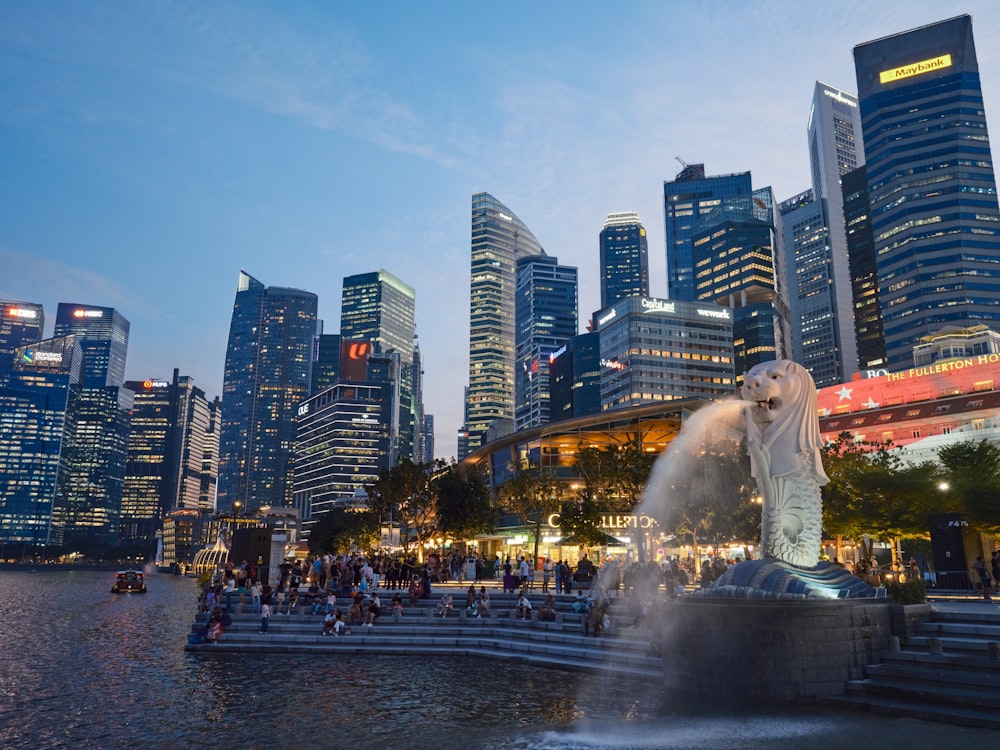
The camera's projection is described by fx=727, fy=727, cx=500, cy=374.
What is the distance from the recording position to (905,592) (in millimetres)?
18875

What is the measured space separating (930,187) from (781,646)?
197542 mm

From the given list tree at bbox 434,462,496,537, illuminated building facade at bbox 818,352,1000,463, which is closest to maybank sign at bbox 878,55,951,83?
illuminated building facade at bbox 818,352,1000,463

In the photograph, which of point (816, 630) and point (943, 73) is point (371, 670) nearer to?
point (816, 630)

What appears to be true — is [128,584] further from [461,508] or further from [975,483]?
[975,483]

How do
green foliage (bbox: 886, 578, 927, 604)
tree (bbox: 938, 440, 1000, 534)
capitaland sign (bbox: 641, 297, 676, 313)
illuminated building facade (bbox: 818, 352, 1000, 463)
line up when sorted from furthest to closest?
capitaland sign (bbox: 641, 297, 676, 313), illuminated building facade (bbox: 818, 352, 1000, 463), tree (bbox: 938, 440, 1000, 534), green foliage (bbox: 886, 578, 927, 604)

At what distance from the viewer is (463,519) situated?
224 ft

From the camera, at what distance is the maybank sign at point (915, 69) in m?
188

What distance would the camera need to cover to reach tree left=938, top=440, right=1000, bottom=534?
40969 millimetres

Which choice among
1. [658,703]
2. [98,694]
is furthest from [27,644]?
[658,703]

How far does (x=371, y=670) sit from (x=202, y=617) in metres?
10.8

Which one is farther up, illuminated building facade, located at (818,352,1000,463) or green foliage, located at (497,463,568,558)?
illuminated building facade, located at (818,352,1000,463)

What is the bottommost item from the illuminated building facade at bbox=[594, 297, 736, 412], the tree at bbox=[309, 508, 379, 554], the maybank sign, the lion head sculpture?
the tree at bbox=[309, 508, 379, 554]

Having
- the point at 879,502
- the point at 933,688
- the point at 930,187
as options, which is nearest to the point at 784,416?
the point at 933,688

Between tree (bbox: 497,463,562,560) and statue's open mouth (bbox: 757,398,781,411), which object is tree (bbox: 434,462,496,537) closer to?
tree (bbox: 497,463,562,560)
